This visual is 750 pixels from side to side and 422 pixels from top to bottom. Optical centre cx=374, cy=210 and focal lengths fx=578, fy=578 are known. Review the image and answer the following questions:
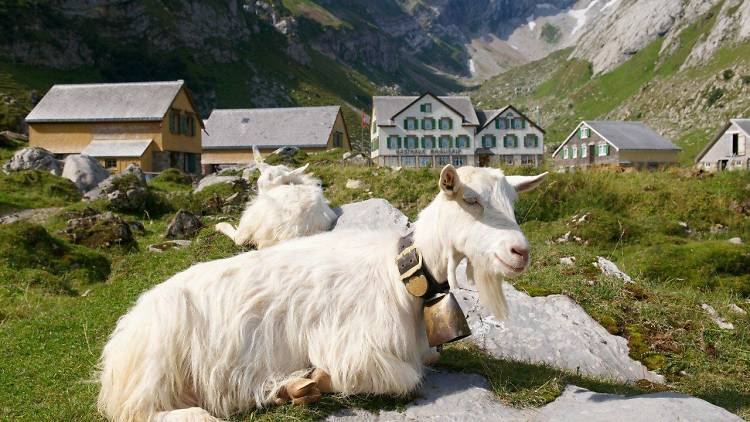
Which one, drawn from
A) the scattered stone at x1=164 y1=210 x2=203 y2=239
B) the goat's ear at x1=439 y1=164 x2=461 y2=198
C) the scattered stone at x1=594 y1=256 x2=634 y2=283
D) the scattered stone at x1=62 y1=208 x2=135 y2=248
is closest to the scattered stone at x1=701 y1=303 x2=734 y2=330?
the scattered stone at x1=594 y1=256 x2=634 y2=283

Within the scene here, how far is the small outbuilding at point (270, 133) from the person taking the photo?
64.6m

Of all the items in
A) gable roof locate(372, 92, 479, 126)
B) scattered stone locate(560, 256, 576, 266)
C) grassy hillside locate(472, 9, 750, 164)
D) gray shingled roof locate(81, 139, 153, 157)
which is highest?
grassy hillside locate(472, 9, 750, 164)

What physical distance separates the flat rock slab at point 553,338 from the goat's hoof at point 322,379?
2.44 m

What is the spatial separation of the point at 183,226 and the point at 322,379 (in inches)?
523

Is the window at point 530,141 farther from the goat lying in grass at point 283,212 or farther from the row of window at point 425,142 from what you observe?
the goat lying in grass at point 283,212

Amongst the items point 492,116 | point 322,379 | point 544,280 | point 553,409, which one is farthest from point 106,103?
point 553,409

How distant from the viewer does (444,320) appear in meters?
4.62

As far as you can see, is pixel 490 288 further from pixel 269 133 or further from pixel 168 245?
pixel 269 133

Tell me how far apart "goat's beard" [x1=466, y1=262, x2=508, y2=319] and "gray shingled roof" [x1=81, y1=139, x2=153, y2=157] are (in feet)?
158

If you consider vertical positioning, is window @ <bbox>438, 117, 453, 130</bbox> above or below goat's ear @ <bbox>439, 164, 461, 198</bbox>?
above

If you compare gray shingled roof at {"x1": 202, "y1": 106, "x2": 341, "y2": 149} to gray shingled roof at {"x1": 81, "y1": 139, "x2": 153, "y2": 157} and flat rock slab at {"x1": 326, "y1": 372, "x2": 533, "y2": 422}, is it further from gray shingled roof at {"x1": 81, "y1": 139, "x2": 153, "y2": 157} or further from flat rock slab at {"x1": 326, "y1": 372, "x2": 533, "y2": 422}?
flat rock slab at {"x1": 326, "y1": 372, "x2": 533, "y2": 422}

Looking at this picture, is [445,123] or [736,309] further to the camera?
[445,123]

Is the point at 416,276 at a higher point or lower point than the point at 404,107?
lower

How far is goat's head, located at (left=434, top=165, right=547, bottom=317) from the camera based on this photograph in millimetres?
4230
